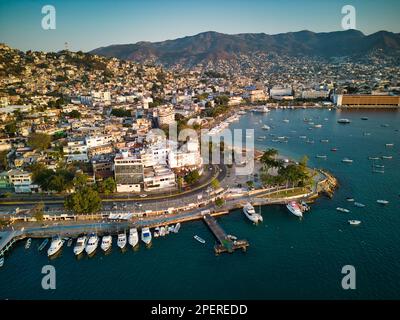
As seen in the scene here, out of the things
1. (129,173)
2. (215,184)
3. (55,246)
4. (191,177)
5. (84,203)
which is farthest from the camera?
(191,177)

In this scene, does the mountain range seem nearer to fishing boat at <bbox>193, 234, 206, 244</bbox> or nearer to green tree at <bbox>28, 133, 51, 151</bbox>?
green tree at <bbox>28, 133, 51, 151</bbox>

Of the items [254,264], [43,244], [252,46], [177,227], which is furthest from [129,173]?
[252,46]

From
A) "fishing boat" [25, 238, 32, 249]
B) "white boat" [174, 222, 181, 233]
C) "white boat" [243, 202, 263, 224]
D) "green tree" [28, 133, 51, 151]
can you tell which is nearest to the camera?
"fishing boat" [25, 238, 32, 249]

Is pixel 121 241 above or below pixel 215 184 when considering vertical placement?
below

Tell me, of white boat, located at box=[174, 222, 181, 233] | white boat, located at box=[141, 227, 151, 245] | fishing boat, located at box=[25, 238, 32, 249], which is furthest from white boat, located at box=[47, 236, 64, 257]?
white boat, located at box=[174, 222, 181, 233]

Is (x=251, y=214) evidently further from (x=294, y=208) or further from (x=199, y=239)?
(x=199, y=239)

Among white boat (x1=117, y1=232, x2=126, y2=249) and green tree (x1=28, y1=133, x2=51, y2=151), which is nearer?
white boat (x1=117, y1=232, x2=126, y2=249)

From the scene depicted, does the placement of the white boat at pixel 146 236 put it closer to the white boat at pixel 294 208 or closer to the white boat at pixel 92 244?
the white boat at pixel 92 244

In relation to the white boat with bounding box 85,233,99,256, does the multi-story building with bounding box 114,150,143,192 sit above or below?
above
